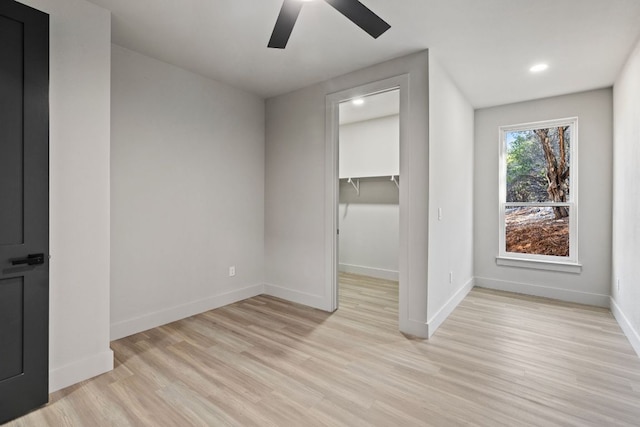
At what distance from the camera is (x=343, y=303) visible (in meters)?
3.83

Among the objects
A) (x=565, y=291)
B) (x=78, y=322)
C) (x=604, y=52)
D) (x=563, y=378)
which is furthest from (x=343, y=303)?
(x=604, y=52)

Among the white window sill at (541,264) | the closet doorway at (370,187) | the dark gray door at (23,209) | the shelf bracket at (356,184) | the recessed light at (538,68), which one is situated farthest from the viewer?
the shelf bracket at (356,184)

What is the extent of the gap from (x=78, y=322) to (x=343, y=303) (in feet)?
8.54

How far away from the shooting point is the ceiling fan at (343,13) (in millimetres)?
1786

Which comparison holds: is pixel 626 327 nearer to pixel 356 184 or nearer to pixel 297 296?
pixel 297 296

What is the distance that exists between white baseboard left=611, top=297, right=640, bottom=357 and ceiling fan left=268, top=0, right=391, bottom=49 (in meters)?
3.20

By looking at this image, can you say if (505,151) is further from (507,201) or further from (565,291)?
(565,291)

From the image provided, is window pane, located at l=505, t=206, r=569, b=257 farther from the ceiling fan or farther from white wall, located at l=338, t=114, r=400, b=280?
the ceiling fan

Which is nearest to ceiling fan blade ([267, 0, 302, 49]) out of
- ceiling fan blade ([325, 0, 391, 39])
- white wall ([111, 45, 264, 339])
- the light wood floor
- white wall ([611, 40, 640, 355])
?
ceiling fan blade ([325, 0, 391, 39])

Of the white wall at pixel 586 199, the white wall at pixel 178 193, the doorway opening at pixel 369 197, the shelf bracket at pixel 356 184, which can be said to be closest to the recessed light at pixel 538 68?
the white wall at pixel 586 199

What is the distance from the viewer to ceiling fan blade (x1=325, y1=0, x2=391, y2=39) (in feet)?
5.93

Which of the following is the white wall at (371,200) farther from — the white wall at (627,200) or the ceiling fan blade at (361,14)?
the ceiling fan blade at (361,14)

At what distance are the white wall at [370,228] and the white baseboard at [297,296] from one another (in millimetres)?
1651

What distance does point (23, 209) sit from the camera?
1.79 m
